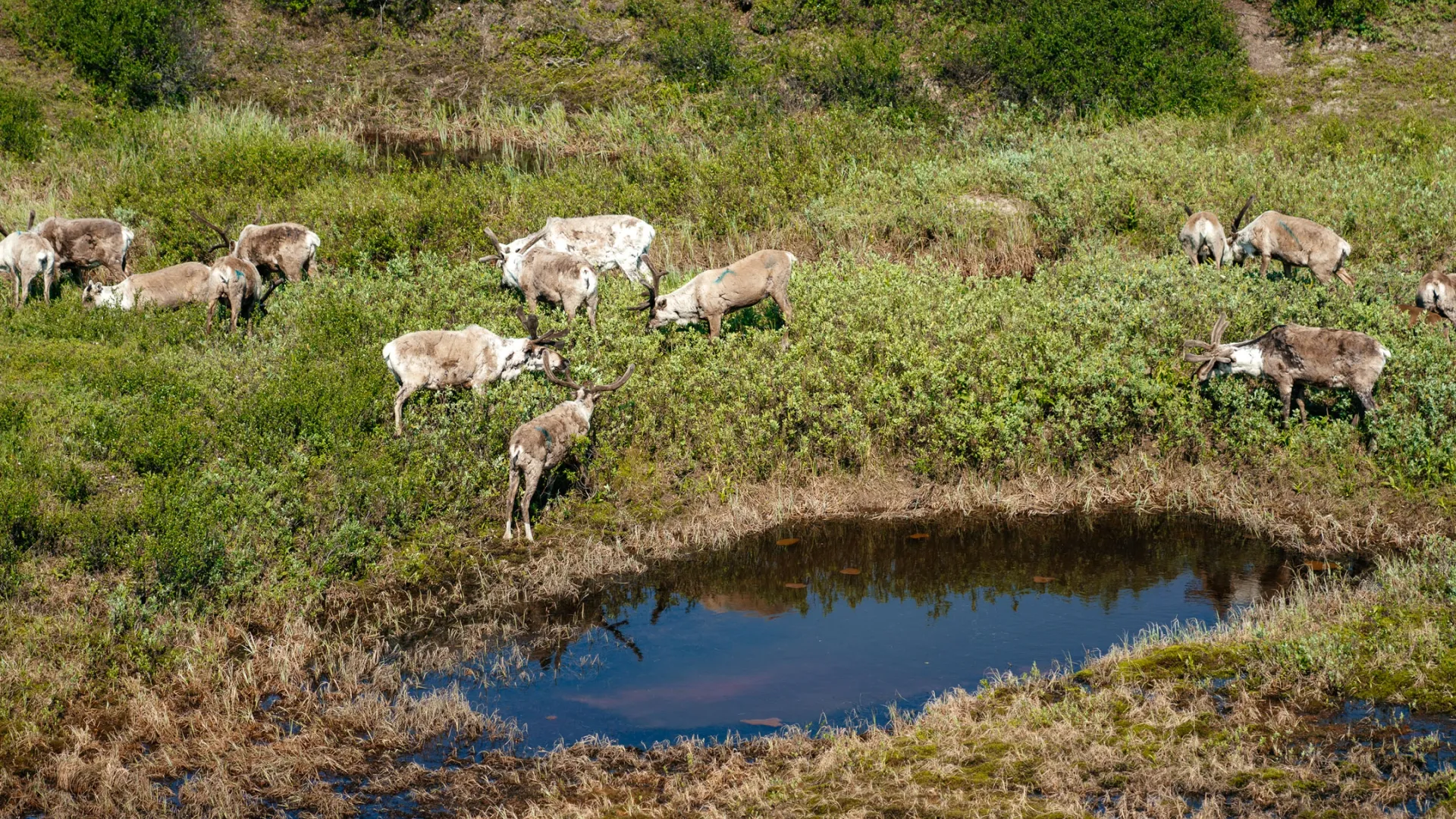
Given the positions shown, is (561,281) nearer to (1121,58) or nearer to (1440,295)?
(1440,295)

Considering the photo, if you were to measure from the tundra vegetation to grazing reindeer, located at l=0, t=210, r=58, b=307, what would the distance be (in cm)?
87

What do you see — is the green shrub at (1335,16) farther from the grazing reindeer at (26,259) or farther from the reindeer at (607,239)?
the grazing reindeer at (26,259)

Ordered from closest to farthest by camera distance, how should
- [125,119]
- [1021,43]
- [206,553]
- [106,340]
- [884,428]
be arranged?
[206,553] → [884,428] → [106,340] → [125,119] → [1021,43]

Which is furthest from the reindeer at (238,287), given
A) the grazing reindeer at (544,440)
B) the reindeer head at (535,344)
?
the grazing reindeer at (544,440)

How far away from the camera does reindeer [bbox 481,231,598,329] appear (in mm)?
13734

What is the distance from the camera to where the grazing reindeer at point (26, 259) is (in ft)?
50.6

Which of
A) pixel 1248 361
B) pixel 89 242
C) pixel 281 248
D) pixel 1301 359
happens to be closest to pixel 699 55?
pixel 281 248

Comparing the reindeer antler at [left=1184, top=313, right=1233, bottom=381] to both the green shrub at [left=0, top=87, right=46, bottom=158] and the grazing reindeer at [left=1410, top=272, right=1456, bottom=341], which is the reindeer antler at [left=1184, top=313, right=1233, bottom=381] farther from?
the green shrub at [left=0, top=87, right=46, bottom=158]

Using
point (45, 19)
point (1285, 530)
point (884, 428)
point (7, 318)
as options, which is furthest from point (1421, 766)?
point (45, 19)

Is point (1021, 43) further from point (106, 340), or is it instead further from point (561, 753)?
point (561, 753)

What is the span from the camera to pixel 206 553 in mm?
9430

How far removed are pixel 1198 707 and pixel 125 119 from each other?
2181 centimetres

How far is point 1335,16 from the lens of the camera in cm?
2639

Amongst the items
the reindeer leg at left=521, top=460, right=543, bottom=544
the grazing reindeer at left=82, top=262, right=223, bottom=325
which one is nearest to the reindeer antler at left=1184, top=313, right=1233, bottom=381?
the reindeer leg at left=521, top=460, right=543, bottom=544
